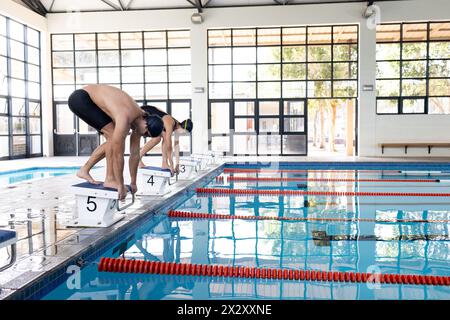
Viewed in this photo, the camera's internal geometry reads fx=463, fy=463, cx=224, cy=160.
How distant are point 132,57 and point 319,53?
6.62 m

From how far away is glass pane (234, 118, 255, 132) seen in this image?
646 inches

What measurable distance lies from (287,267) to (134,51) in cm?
1428

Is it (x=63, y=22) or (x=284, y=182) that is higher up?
(x=63, y=22)

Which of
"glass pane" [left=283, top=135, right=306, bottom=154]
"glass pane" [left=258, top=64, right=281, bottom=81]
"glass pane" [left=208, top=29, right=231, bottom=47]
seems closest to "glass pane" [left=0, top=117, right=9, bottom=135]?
"glass pane" [left=208, top=29, right=231, bottom=47]

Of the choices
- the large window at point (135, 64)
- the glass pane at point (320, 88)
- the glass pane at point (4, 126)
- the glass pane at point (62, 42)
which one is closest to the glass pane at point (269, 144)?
the glass pane at point (320, 88)

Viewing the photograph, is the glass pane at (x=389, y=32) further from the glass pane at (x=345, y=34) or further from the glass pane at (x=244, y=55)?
the glass pane at (x=244, y=55)

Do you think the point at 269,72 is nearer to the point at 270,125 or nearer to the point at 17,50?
the point at 270,125

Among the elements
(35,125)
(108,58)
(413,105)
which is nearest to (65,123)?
(35,125)

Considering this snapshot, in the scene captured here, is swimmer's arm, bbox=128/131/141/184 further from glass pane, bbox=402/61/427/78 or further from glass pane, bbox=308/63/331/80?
glass pane, bbox=402/61/427/78

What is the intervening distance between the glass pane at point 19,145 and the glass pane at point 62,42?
358 centimetres

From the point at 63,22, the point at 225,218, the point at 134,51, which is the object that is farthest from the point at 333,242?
the point at 63,22
